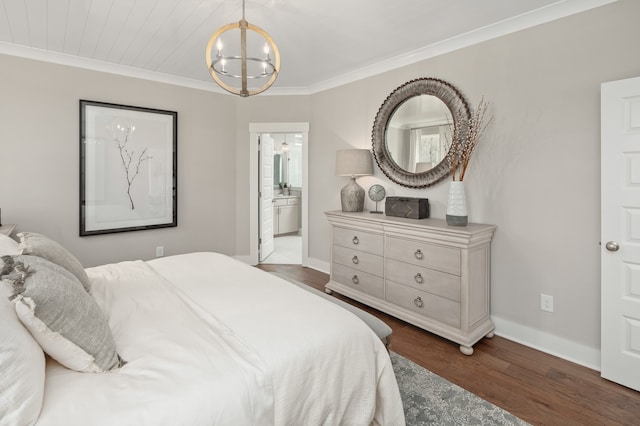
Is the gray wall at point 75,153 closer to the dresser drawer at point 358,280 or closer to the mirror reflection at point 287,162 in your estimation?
the dresser drawer at point 358,280

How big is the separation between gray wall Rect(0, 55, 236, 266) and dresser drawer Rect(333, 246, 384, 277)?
1946mm

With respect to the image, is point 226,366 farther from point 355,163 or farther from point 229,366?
point 355,163

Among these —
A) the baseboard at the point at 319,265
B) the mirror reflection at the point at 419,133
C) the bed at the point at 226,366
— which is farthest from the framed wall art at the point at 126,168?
the mirror reflection at the point at 419,133

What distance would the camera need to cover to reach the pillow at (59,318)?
3.35ft

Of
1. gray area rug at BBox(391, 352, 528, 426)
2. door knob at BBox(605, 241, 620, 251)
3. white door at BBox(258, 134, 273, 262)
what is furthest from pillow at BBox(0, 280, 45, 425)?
white door at BBox(258, 134, 273, 262)

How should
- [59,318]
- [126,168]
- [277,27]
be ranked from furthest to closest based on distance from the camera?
[126,168] < [277,27] < [59,318]

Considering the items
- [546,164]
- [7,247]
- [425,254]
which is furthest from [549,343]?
[7,247]

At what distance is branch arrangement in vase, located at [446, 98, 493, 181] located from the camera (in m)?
2.72

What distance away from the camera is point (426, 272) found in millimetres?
2734

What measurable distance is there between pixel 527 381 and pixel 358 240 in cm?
175

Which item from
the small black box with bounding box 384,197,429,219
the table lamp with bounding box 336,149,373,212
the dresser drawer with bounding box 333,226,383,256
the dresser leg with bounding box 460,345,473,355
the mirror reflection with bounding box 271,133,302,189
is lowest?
the dresser leg with bounding box 460,345,473,355

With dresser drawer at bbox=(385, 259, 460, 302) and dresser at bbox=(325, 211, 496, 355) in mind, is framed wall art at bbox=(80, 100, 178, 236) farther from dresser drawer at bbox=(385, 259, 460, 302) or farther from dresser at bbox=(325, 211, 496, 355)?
dresser drawer at bbox=(385, 259, 460, 302)

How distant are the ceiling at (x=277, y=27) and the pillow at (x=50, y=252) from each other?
1800mm

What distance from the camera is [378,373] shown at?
145cm
